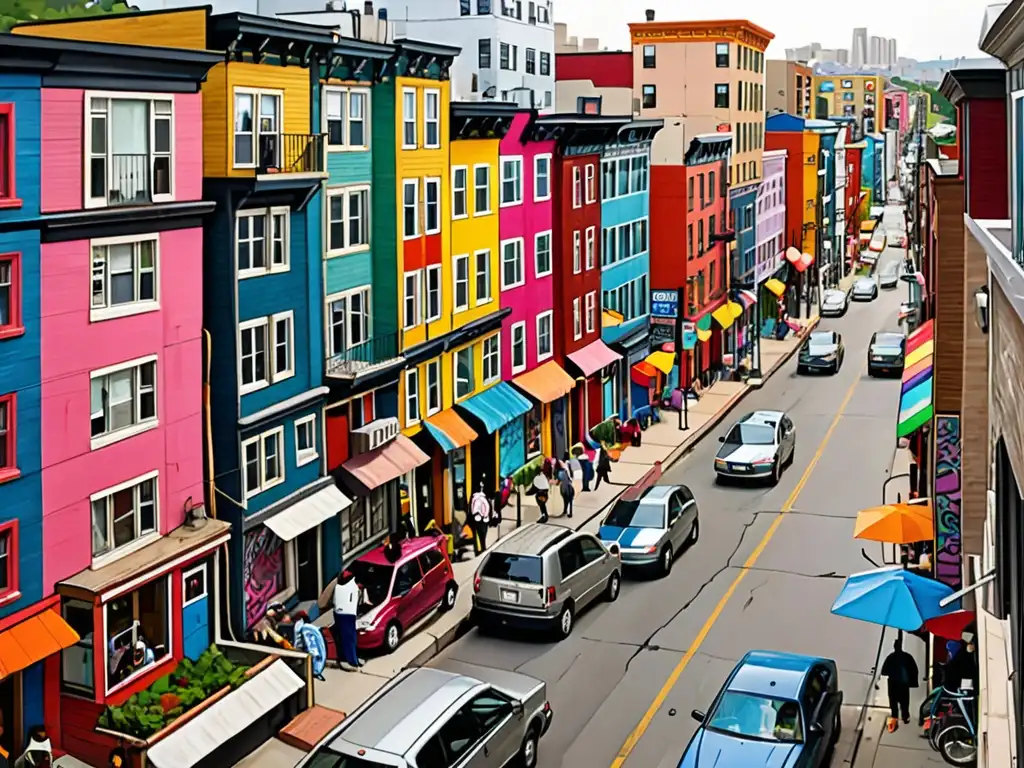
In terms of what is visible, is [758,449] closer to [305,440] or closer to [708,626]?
[708,626]

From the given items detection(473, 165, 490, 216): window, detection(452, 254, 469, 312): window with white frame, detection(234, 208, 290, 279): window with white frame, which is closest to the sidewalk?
detection(452, 254, 469, 312): window with white frame

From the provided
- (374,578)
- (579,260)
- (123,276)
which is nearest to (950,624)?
(374,578)

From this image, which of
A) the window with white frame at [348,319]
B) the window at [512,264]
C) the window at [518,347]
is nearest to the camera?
the window with white frame at [348,319]

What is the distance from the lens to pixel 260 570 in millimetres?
26906

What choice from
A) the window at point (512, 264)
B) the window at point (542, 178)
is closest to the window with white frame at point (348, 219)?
the window at point (512, 264)

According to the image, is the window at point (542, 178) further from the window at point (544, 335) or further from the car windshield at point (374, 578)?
the car windshield at point (374, 578)

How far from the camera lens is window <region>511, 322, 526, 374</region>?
40906 mm

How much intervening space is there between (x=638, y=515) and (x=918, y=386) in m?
7.64

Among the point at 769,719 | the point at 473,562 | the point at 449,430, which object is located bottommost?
the point at 473,562

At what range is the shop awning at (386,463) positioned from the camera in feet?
97.1

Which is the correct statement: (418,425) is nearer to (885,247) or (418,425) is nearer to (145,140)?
(145,140)

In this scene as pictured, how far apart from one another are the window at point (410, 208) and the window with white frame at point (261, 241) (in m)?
5.64

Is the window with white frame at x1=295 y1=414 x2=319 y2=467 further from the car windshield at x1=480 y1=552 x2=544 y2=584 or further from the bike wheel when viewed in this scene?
the bike wheel

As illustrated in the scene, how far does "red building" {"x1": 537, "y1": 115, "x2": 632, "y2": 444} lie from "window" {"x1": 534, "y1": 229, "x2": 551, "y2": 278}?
1.73 feet
